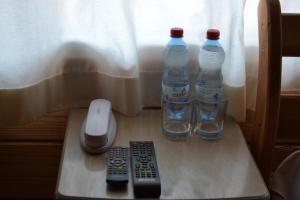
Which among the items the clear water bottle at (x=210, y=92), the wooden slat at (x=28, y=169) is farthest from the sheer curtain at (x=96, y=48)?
the wooden slat at (x=28, y=169)

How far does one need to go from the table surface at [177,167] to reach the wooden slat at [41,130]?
11 cm

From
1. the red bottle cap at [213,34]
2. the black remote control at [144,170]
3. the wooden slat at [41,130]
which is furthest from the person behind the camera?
the wooden slat at [41,130]

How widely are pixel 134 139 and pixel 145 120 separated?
0.32ft

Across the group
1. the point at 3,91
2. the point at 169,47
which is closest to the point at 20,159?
the point at 3,91

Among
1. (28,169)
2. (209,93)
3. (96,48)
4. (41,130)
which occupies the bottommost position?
(28,169)

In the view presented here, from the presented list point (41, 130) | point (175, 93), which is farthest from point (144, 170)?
point (41, 130)

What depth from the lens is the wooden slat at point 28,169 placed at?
4.35 ft

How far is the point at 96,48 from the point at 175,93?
→ 0.74 ft

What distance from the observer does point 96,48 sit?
116 centimetres

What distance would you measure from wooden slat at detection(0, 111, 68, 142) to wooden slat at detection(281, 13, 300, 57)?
609 millimetres

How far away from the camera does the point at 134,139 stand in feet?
3.68

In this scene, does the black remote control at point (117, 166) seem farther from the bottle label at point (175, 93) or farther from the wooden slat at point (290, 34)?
the wooden slat at point (290, 34)

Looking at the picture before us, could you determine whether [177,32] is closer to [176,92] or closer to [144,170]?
[176,92]

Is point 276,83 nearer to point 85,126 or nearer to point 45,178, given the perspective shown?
point 85,126
